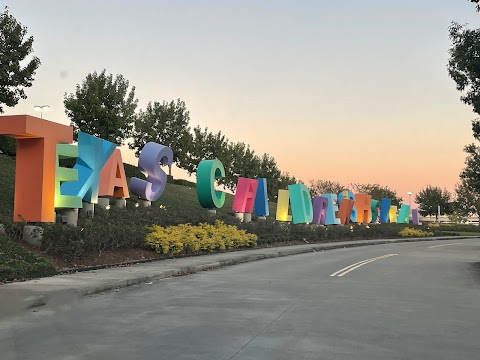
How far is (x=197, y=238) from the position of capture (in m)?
23.1

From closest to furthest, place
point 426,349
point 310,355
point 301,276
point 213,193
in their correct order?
1. point 310,355
2. point 426,349
3. point 301,276
4. point 213,193

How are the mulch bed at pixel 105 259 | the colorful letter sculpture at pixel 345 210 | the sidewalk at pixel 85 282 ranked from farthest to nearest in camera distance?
the colorful letter sculpture at pixel 345 210
the mulch bed at pixel 105 259
the sidewalk at pixel 85 282

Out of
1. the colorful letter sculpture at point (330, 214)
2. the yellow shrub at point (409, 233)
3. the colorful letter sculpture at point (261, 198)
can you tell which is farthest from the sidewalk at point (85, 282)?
the yellow shrub at point (409, 233)

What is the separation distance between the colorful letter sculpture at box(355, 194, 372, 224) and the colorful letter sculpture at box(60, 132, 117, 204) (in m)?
34.1

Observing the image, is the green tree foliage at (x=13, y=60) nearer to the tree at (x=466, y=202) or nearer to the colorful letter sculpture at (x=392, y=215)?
the colorful letter sculpture at (x=392, y=215)

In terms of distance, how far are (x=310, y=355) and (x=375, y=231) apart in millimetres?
43672

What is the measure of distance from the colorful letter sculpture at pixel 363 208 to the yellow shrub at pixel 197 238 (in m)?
23.5

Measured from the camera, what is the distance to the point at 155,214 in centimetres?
2502

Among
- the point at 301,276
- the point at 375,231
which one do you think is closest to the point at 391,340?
the point at 301,276

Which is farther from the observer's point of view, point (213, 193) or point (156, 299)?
point (213, 193)

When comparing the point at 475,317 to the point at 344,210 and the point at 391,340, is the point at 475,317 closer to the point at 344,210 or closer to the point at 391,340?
the point at 391,340

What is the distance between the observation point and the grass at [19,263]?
42.1 ft

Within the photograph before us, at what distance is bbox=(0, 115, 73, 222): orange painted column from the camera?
1658cm

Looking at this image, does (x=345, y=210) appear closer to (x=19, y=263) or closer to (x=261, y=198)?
(x=261, y=198)
